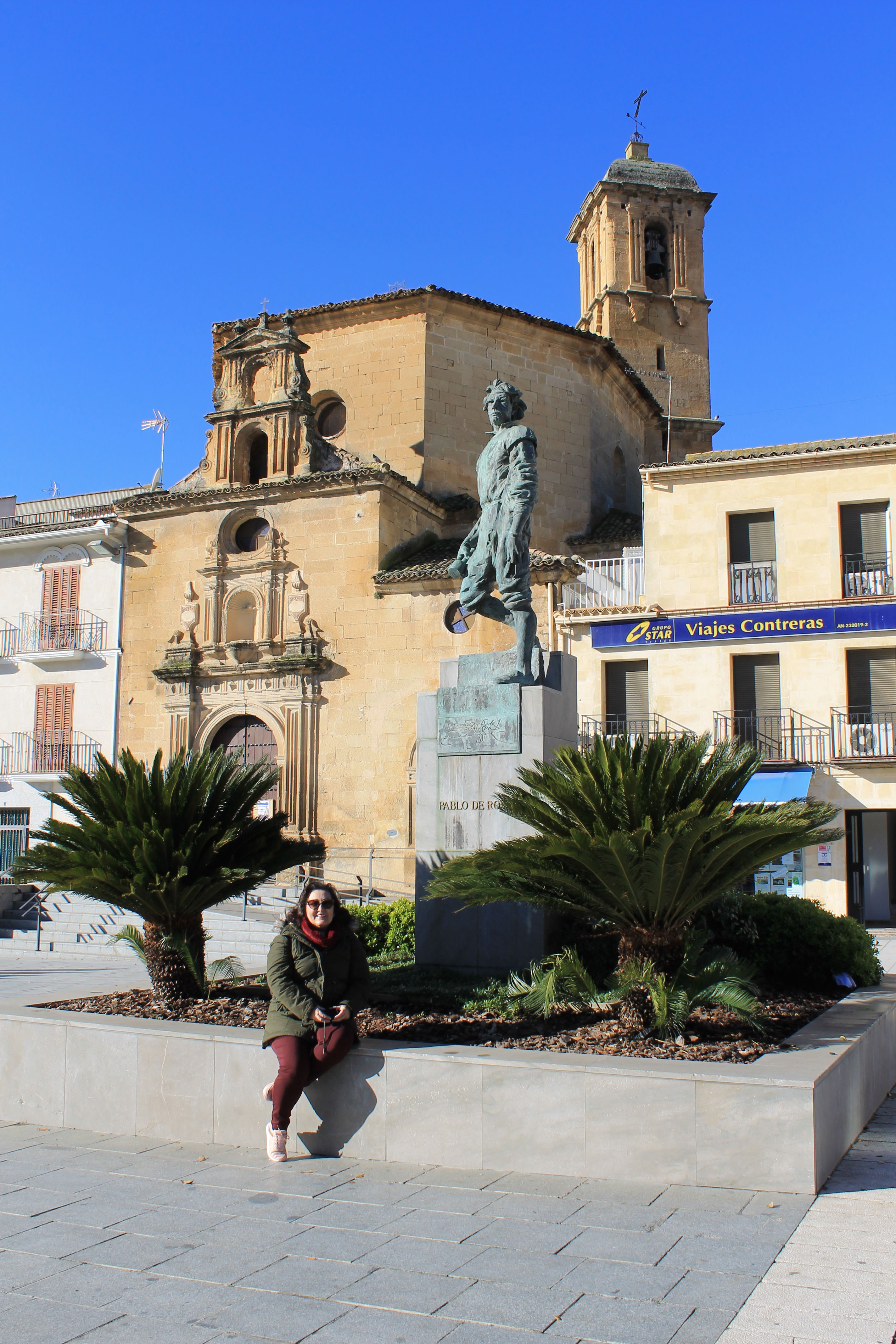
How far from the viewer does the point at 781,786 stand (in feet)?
68.0

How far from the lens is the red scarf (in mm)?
6066

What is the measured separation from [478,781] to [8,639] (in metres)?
22.9

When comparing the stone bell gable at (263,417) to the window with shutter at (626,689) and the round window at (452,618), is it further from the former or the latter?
the window with shutter at (626,689)

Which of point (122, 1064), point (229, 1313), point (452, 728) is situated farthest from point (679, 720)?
point (229, 1313)

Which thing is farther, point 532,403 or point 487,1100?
point 532,403

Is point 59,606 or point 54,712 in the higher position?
point 59,606

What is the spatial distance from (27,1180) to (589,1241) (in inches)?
114

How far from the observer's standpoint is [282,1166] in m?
5.65

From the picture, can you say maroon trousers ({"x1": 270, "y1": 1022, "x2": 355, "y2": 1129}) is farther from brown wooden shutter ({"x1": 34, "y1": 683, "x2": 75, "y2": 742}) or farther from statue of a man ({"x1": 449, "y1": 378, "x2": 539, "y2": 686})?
brown wooden shutter ({"x1": 34, "y1": 683, "x2": 75, "y2": 742})

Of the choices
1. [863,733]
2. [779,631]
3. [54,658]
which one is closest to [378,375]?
[54,658]

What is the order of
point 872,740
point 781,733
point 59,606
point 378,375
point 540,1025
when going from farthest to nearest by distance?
1. point 59,606
2. point 378,375
3. point 781,733
4. point 872,740
5. point 540,1025

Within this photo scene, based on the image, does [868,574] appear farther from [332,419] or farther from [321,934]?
[321,934]

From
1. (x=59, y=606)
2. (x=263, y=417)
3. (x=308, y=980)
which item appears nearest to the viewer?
(x=308, y=980)

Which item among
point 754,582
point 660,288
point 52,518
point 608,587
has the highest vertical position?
point 660,288
